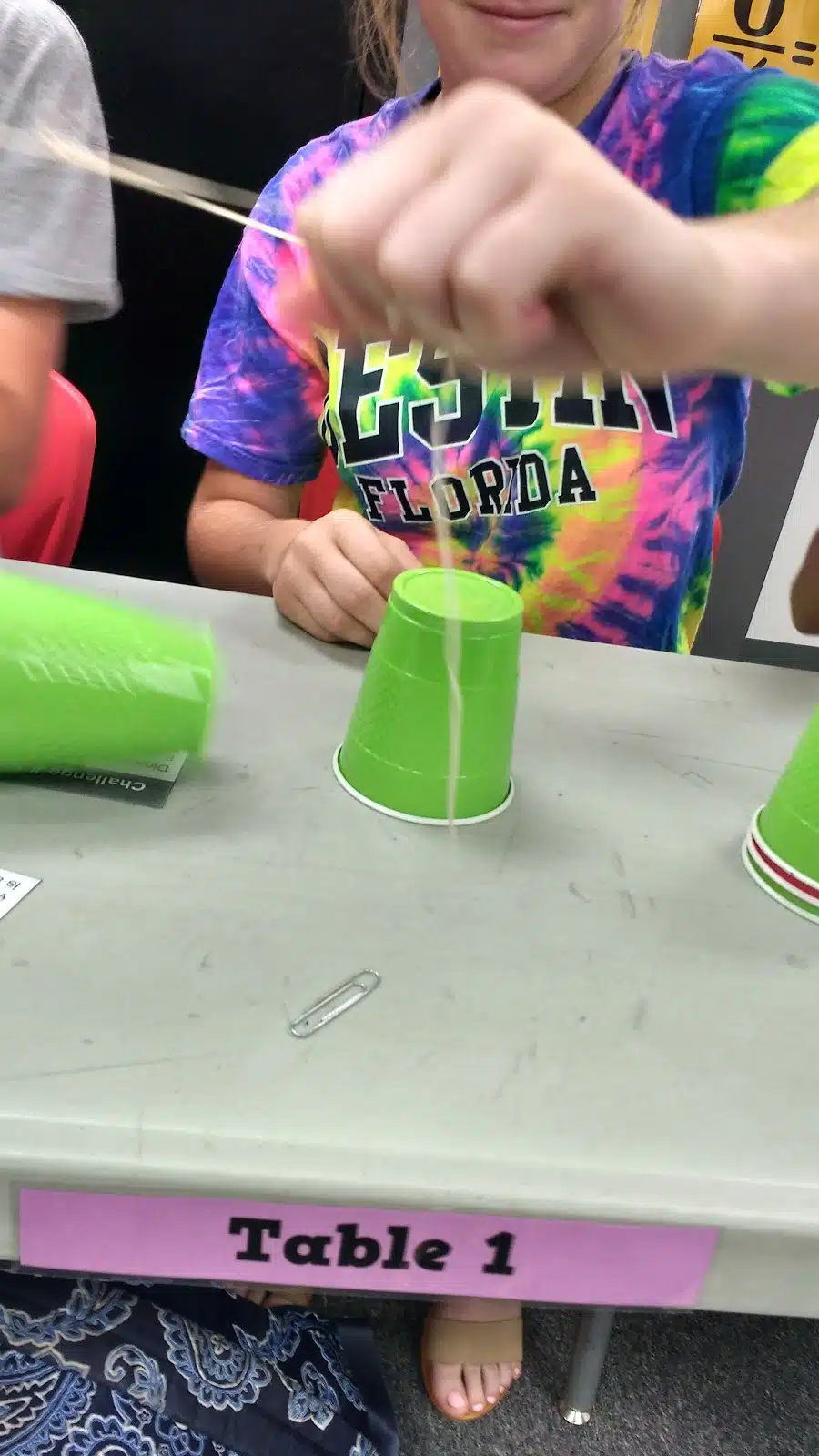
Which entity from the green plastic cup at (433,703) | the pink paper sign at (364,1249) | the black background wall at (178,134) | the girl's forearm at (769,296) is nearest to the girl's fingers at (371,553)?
the green plastic cup at (433,703)

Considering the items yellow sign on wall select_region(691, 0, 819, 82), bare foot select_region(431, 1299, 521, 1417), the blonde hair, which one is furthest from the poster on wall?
bare foot select_region(431, 1299, 521, 1417)

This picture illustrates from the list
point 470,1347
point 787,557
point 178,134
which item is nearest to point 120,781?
point 470,1347

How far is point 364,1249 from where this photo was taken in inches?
12.6

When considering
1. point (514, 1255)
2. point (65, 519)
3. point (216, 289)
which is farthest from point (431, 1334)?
point (216, 289)

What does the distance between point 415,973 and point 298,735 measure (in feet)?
0.61

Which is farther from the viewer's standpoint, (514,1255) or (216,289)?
→ (216,289)

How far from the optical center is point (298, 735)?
52cm

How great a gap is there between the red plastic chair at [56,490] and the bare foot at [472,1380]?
680 millimetres

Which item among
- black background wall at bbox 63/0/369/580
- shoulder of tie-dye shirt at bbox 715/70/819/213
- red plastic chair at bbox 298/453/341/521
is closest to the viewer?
shoulder of tie-dye shirt at bbox 715/70/819/213

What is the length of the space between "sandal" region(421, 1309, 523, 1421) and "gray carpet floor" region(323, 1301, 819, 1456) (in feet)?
0.04

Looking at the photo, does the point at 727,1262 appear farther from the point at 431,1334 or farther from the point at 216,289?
the point at 216,289

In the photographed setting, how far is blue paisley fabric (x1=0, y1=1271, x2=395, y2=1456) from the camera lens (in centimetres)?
54

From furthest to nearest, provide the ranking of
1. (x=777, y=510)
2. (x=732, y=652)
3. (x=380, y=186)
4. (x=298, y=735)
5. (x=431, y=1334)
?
1. (x=732, y=652)
2. (x=777, y=510)
3. (x=431, y=1334)
4. (x=298, y=735)
5. (x=380, y=186)

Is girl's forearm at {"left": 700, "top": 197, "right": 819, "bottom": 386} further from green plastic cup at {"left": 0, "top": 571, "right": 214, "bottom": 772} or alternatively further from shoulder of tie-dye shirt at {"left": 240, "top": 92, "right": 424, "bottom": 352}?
shoulder of tie-dye shirt at {"left": 240, "top": 92, "right": 424, "bottom": 352}
